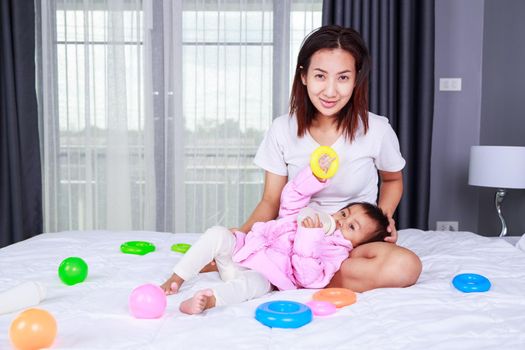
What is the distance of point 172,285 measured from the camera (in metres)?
1.49

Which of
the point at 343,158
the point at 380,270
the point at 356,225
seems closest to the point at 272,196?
the point at 343,158

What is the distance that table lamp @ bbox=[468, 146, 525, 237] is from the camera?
287cm

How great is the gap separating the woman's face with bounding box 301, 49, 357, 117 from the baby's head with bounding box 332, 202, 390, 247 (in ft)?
1.26

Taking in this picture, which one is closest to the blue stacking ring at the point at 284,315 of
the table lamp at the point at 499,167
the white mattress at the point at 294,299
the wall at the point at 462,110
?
the white mattress at the point at 294,299

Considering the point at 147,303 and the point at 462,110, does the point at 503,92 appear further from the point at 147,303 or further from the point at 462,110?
the point at 147,303

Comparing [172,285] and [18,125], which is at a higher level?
[18,125]

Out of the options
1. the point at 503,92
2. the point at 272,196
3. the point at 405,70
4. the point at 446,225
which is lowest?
the point at 446,225

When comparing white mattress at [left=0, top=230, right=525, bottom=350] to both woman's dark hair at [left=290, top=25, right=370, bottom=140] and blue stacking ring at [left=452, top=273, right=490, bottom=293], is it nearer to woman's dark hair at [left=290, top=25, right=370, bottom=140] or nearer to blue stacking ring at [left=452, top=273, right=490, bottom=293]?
blue stacking ring at [left=452, top=273, right=490, bottom=293]

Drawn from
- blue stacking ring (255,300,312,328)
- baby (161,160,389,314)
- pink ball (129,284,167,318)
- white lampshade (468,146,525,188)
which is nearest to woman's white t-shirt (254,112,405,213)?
baby (161,160,389,314)

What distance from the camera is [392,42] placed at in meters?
3.61

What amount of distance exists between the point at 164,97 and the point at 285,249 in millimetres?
2389

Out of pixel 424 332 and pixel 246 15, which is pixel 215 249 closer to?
pixel 424 332

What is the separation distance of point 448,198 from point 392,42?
4.05 feet

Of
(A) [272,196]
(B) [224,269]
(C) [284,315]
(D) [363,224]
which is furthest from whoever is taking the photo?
(A) [272,196]
